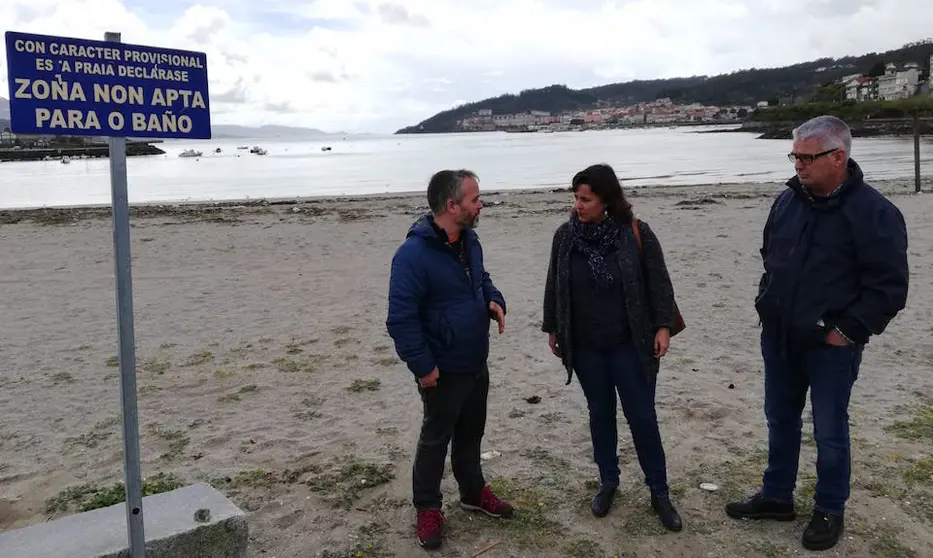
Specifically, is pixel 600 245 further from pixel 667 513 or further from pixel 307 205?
pixel 307 205

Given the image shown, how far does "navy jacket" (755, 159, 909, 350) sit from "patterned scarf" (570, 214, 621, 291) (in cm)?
70

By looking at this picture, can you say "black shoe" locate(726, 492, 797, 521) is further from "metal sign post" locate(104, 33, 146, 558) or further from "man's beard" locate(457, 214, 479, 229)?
"metal sign post" locate(104, 33, 146, 558)

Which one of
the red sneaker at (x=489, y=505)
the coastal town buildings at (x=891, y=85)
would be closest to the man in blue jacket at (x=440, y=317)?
the red sneaker at (x=489, y=505)

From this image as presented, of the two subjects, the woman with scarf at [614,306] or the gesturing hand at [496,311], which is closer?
the woman with scarf at [614,306]

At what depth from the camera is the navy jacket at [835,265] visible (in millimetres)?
2898

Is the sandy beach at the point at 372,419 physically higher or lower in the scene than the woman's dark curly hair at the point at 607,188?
lower

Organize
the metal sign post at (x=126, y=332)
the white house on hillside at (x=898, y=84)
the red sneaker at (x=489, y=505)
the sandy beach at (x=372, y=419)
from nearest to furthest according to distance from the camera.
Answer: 1. the metal sign post at (x=126, y=332)
2. the sandy beach at (x=372, y=419)
3. the red sneaker at (x=489, y=505)
4. the white house on hillside at (x=898, y=84)

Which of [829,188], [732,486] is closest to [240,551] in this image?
[732,486]

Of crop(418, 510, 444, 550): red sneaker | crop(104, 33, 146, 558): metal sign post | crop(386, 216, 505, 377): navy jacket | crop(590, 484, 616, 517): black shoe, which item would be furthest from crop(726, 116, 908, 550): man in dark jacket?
crop(104, 33, 146, 558): metal sign post

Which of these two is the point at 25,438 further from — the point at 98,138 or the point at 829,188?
the point at 829,188

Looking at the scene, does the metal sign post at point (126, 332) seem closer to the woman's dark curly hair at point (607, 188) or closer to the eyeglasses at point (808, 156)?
the woman's dark curly hair at point (607, 188)

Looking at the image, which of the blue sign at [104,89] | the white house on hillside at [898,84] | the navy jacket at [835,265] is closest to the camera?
the blue sign at [104,89]

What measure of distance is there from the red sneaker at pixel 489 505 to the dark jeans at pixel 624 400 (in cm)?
56

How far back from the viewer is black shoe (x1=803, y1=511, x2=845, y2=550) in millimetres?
3207
